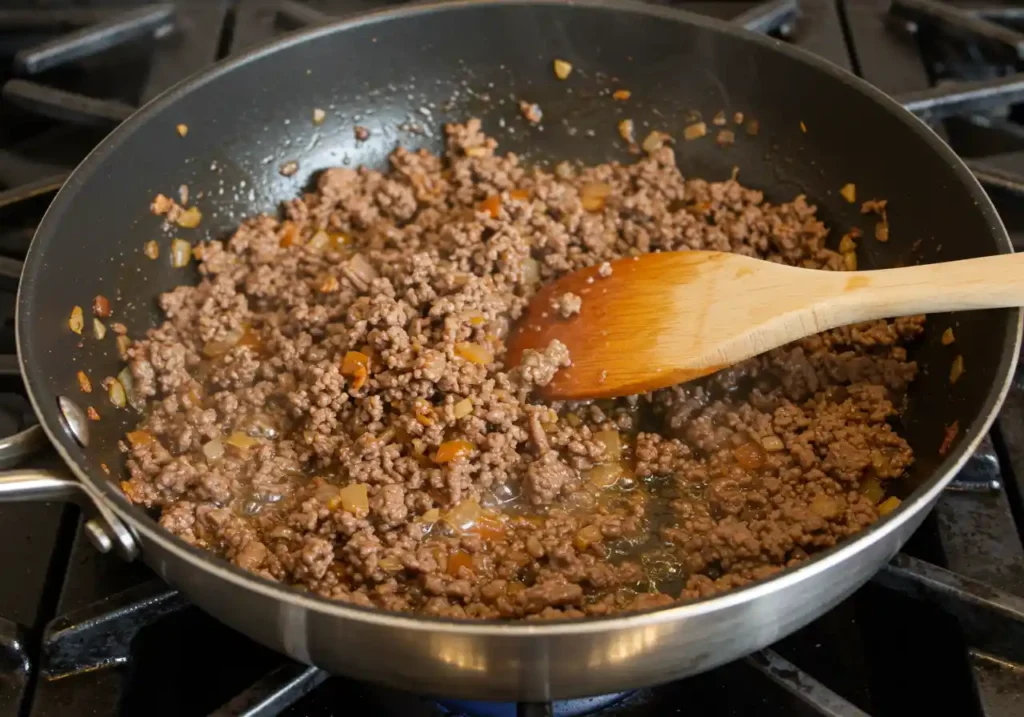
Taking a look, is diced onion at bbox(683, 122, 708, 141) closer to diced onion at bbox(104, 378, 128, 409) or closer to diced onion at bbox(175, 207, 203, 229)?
diced onion at bbox(175, 207, 203, 229)

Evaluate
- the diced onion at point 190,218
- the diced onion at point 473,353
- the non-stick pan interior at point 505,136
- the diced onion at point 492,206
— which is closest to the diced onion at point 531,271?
the diced onion at point 492,206

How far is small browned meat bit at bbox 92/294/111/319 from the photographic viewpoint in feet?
5.40

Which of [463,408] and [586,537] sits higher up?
[463,408]

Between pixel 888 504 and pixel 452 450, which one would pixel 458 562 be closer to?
pixel 452 450

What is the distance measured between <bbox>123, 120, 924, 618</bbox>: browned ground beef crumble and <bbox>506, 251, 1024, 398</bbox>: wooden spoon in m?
0.06

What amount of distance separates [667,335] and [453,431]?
408 millimetres

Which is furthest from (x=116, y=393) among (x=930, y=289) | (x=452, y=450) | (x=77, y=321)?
(x=930, y=289)

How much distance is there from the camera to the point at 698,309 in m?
1.63

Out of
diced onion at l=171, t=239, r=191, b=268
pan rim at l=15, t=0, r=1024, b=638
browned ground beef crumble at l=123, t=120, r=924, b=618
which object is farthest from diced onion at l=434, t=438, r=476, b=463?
diced onion at l=171, t=239, r=191, b=268

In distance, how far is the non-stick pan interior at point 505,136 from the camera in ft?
5.11

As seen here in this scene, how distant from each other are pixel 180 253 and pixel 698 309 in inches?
40.2

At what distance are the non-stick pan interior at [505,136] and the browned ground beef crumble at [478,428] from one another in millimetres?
70

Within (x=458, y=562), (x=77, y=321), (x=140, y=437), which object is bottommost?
(x=458, y=562)

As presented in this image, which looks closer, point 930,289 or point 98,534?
point 98,534
